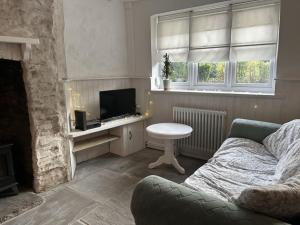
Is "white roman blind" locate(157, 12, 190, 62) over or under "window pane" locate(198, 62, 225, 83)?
over

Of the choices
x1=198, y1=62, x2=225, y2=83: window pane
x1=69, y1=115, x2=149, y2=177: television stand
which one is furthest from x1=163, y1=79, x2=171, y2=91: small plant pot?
x1=69, y1=115, x2=149, y2=177: television stand

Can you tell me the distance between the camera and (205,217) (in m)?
1.06

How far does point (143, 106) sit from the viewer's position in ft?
13.3

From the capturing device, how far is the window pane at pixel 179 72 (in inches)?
147

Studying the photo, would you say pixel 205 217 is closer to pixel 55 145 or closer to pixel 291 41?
pixel 55 145

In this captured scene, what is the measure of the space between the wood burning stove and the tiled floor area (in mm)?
361

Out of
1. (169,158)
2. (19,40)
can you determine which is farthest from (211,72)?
(19,40)

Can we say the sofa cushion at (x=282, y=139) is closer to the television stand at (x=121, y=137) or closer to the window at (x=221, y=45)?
the window at (x=221, y=45)

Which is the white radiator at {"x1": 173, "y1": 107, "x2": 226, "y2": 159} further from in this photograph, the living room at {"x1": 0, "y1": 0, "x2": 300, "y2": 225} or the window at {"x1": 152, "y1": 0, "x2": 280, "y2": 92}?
the window at {"x1": 152, "y1": 0, "x2": 280, "y2": 92}

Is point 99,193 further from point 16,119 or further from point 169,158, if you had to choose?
point 16,119

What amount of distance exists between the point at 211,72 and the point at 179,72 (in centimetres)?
55

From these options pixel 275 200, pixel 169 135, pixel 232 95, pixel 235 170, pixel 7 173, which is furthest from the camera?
pixel 232 95

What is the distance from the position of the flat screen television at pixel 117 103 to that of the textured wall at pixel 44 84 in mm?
736

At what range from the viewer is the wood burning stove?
2.46m
